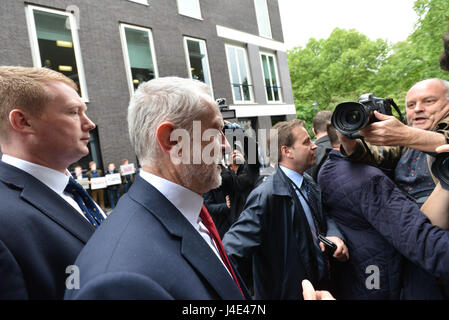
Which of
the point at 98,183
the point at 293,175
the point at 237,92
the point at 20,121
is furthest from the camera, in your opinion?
the point at 237,92

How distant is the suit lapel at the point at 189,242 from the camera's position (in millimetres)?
892

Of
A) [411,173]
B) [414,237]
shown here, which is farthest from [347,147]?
[414,237]

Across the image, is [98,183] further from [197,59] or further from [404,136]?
→ [404,136]

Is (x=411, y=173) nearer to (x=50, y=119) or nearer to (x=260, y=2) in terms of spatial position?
(x=50, y=119)

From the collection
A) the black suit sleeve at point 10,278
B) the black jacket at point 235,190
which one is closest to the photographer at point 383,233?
the black jacket at point 235,190

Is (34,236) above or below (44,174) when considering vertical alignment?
below

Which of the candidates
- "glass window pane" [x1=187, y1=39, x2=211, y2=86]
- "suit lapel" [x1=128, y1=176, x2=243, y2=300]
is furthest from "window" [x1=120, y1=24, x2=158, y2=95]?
"suit lapel" [x1=128, y1=176, x2=243, y2=300]

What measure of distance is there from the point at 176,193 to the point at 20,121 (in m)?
0.90

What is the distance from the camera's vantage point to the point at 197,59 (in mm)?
12883

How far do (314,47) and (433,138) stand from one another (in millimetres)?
27860

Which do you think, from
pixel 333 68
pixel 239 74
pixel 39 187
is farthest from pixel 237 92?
pixel 39 187

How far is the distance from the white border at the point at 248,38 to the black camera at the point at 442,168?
44.5 ft

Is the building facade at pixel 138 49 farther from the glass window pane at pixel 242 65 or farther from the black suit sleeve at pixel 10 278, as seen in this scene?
the black suit sleeve at pixel 10 278
